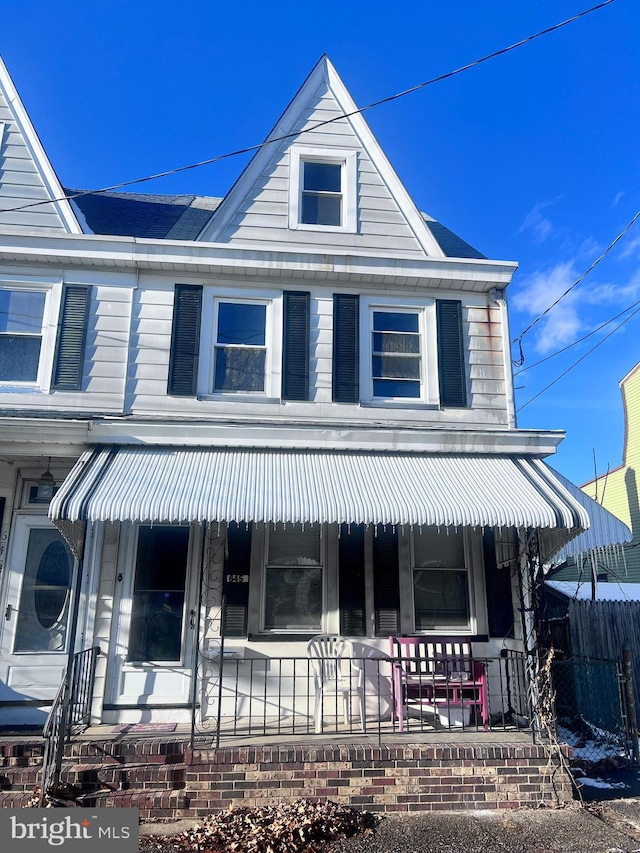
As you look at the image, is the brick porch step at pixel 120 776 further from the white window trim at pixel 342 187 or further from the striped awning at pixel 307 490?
the white window trim at pixel 342 187

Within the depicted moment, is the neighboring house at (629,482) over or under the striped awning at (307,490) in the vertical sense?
over

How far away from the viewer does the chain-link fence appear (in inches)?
265

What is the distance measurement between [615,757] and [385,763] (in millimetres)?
2995

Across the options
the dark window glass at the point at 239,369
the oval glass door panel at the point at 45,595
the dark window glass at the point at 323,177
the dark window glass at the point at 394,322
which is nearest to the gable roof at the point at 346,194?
the dark window glass at the point at 323,177

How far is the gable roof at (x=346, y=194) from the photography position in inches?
320

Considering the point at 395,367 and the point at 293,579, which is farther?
the point at 395,367

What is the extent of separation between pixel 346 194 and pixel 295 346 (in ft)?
7.90

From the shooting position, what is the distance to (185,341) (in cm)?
759

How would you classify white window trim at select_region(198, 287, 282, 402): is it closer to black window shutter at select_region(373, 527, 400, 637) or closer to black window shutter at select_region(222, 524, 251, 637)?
black window shutter at select_region(222, 524, 251, 637)

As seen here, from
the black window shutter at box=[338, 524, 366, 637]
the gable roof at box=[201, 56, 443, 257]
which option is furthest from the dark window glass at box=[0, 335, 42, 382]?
the black window shutter at box=[338, 524, 366, 637]

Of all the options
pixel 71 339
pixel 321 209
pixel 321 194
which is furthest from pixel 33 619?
pixel 321 194

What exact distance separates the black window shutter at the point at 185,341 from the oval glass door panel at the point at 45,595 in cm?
232

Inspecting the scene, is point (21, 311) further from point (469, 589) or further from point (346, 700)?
point (469, 589)

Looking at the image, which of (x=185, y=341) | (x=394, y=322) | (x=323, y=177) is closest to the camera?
(x=185, y=341)
